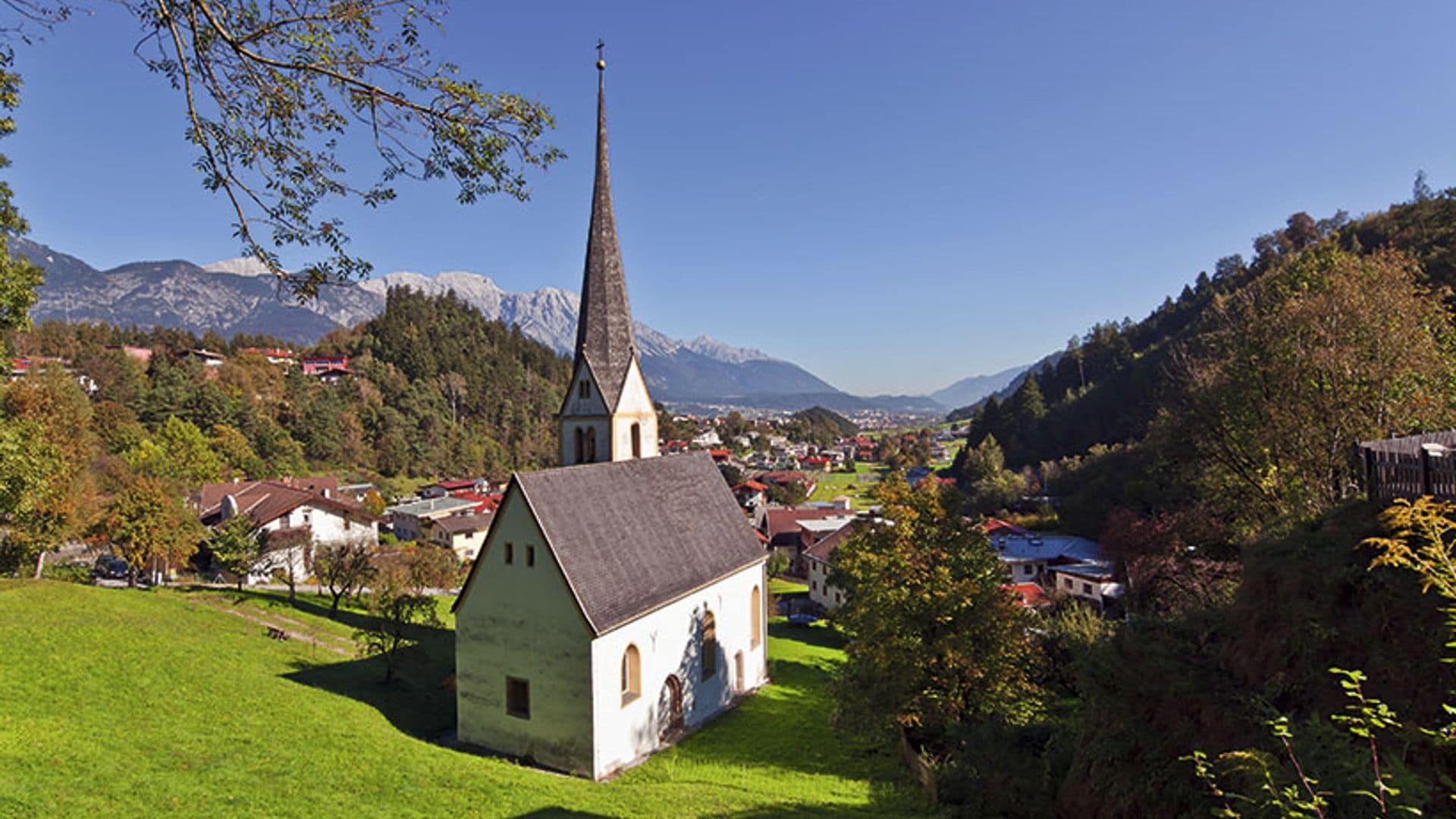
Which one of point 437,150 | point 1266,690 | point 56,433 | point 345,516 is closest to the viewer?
point 437,150

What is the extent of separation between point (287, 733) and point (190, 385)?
88.0m

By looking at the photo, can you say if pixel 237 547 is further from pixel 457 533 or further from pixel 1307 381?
pixel 1307 381

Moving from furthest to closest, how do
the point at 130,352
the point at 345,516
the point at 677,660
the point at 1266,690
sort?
1. the point at 130,352
2. the point at 345,516
3. the point at 677,660
4. the point at 1266,690

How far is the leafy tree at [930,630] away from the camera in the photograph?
1667 centimetres

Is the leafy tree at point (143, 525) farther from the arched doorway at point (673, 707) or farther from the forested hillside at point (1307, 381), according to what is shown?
the forested hillside at point (1307, 381)

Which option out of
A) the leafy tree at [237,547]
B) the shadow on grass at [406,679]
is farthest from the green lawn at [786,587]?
the leafy tree at [237,547]

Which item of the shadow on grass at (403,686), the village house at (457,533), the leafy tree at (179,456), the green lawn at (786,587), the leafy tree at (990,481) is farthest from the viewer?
the leafy tree at (990,481)

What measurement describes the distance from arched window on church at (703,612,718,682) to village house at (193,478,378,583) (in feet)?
114

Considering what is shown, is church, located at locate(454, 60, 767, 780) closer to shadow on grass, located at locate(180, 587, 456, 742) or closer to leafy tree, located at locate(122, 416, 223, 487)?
shadow on grass, located at locate(180, 587, 456, 742)

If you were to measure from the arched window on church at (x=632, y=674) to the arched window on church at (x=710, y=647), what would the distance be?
3.54m

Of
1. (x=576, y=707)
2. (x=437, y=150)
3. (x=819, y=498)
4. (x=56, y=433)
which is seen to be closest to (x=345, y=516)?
(x=56, y=433)

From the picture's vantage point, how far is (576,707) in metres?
17.0

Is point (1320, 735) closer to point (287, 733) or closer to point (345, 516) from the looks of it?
point (287, 733)

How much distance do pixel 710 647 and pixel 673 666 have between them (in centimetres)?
226
